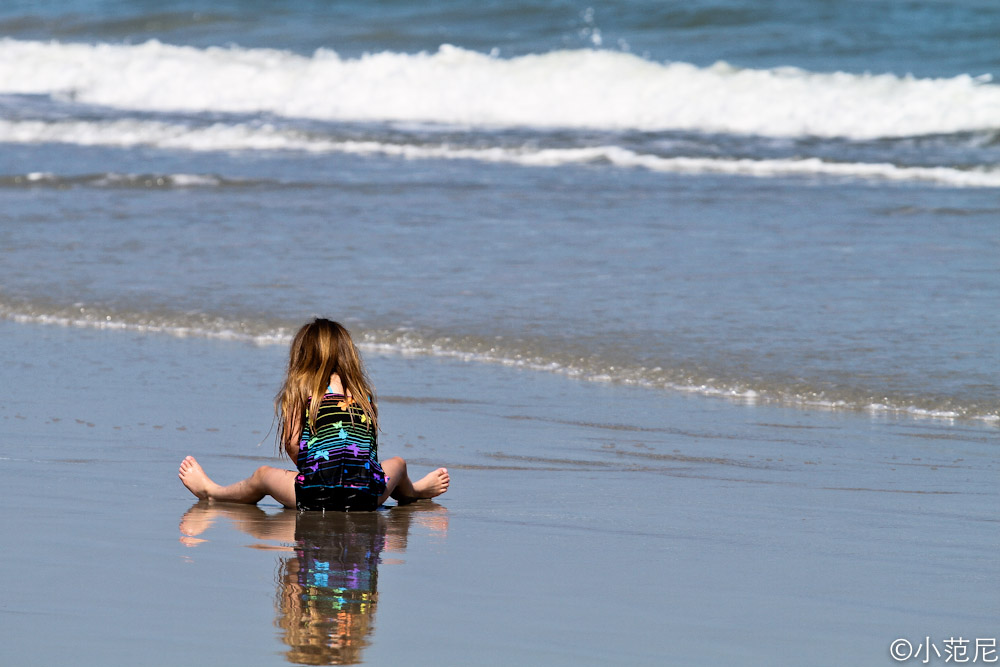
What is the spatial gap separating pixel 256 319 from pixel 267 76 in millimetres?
13628

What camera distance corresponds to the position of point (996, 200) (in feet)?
33.3

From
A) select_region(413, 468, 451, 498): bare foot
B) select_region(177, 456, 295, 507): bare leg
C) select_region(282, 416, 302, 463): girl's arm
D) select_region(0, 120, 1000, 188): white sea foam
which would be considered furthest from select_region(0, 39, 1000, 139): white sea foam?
select_region(177, 456, 295, 507): bare leg

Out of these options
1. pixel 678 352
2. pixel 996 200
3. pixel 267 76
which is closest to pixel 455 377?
pixel 678 352

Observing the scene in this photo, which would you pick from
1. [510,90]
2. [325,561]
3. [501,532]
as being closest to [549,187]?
[510,90]

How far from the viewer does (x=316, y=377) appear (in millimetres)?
4094

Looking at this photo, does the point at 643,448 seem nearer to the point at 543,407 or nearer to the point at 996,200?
the point at 543,407

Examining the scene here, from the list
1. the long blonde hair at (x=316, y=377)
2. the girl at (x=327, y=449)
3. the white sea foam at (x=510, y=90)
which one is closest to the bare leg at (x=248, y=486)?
the girl at (x=327, y=449)

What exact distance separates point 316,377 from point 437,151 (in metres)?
9.84

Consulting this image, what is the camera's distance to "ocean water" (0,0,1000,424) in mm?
6387

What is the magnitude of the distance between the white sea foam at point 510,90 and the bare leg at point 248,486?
11.8 m

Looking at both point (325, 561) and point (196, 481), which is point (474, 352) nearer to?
point (196, 481)

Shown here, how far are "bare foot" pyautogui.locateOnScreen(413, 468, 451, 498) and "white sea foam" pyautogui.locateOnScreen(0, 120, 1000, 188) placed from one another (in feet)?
25.7

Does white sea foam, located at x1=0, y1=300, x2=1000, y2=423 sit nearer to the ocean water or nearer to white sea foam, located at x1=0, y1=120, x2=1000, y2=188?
the ocean water

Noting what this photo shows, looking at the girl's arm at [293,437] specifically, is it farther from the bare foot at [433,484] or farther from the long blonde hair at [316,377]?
the bare foot at [433,484]
